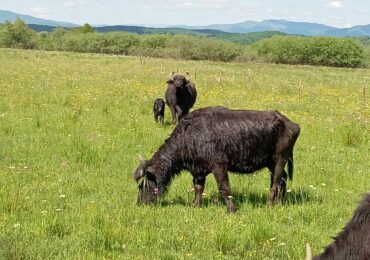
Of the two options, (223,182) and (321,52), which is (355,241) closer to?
(223,182)

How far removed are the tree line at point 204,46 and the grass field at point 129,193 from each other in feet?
234

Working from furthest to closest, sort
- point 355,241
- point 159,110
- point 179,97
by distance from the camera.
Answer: point 179,97, point 159,110, point 355,241

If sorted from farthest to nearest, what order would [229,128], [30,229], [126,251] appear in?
[229,128]
[30,229]
[126,251]

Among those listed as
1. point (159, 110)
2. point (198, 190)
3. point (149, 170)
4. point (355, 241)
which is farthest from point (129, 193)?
point (159, 110)

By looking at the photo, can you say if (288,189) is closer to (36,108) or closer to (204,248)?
(204,248)

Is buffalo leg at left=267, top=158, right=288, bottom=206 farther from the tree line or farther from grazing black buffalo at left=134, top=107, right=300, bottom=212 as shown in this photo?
the tree line

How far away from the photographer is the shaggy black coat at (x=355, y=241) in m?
4.05

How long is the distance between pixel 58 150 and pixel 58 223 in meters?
4.68

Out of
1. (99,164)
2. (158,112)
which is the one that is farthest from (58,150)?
(158,112)

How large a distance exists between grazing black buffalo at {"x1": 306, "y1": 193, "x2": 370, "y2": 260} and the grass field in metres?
1.66

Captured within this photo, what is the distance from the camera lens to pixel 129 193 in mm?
8883

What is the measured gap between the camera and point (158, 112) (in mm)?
16328

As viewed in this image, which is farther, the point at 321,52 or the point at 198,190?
the point at 321,52

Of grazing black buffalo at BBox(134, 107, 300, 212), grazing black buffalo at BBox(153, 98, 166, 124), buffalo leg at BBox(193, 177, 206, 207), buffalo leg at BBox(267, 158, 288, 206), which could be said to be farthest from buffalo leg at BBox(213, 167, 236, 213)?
grazing black buffalo at BBox(153, 98, 166, 124)
